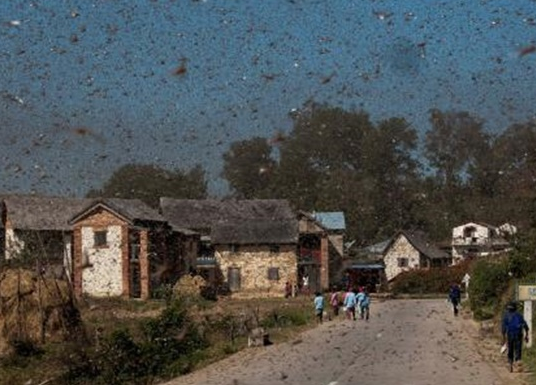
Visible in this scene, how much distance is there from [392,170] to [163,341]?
349 ft

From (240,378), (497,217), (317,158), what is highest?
(317,158)

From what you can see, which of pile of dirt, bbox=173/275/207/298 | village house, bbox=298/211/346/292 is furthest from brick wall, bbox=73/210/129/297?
village house, bbox=298/211/346/292

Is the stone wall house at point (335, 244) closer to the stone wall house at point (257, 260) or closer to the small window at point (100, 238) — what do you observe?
the stone wall house at point (257, 260)

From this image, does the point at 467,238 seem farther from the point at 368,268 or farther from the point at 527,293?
the point at 527,293

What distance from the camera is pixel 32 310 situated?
4062cm

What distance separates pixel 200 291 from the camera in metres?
77.4

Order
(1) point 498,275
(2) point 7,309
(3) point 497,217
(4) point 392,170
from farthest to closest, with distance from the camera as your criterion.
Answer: (4) point 392,170 < (3) point 497,217 < (1) point 498,275 < (2) point 7,309

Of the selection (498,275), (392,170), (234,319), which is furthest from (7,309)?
(392,170)

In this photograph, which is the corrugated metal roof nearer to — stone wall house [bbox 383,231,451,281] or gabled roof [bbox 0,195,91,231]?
stone wall house [bbox 383,231,451,281]

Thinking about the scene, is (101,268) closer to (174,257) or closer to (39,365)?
(174,257)

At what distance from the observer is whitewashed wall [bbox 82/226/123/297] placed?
79.5 metres

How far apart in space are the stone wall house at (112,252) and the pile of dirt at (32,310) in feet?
119

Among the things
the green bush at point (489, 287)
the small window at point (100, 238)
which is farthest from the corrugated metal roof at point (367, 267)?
the green bush at point (489, 287)

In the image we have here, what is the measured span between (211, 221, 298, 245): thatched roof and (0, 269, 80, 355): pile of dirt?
48992 millimetres
